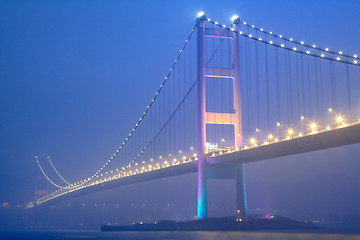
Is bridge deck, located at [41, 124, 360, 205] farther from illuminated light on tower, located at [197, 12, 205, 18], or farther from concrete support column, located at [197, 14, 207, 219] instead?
Answer: illuminated light on tower, located at [197, 12, 205, 18]

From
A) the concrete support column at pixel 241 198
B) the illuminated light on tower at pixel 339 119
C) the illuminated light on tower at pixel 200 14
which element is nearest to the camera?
→ the illuminated light on tower at pixel 339 119

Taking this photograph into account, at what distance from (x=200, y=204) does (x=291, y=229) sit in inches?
456

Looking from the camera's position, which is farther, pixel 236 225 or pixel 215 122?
pixel 215 122

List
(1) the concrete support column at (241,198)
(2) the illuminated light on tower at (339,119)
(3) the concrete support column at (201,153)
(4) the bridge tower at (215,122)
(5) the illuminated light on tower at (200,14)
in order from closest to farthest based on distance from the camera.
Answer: (2) the illuminated light on tower at (339,119) < (3) the concrete support column at (201,153) < (4) the bridge tower at (215,122) < (1) the concrete support column at (241,198) < (5) the illuminated light on tower at (200,14)

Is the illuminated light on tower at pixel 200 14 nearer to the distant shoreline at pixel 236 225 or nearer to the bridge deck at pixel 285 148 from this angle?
the bridge deck at pixel 285 148

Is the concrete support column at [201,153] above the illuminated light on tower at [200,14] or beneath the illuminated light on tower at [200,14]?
beneath

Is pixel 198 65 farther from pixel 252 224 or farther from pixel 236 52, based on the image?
pixel 252 224

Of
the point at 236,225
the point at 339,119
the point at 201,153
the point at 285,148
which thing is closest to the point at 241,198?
the point at 236,225

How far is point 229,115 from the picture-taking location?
139ft

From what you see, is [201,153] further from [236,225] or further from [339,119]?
[339,119]

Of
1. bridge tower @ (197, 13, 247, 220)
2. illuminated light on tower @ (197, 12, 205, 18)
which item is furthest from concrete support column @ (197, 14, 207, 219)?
illuminated light on tower @ (197, 12, 205, 18)

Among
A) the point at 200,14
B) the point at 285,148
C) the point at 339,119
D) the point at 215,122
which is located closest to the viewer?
the point at 339,119

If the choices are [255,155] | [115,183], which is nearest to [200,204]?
[255,155]

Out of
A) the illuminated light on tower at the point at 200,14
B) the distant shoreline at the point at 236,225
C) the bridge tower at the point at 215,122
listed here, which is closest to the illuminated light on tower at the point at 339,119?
the bridge tower at the point at 215,122
